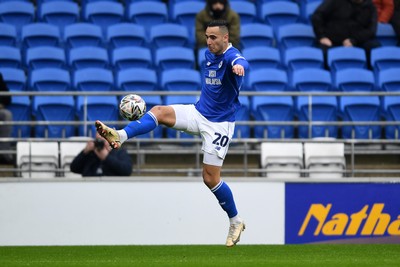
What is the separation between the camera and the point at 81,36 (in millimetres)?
17625

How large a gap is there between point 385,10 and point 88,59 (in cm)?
548

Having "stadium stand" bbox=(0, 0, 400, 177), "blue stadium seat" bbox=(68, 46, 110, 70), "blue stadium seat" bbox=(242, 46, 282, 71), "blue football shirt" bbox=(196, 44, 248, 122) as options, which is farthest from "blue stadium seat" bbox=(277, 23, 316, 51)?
"blue football shirt" bbox=(196, 44, 248, 122)

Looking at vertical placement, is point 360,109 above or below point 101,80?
below

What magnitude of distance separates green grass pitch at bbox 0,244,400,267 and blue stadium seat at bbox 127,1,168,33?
597 centimetres

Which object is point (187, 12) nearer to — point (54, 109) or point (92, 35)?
point (92, 35)

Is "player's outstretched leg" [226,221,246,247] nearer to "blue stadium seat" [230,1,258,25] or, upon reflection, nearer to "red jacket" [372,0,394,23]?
"blue stadium seat" [230,1,258,25]

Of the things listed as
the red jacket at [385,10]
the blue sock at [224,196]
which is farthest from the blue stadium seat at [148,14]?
the blue sock at [224,196]

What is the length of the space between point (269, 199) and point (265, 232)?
17.6 inches

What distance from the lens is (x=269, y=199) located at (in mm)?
14320

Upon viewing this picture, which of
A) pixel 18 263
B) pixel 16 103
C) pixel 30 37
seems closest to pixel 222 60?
pixel 18 263

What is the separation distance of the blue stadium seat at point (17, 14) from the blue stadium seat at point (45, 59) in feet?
4.03

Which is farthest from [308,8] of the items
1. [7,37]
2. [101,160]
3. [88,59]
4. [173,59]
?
[101,160]

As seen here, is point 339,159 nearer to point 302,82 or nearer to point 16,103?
point 302,82

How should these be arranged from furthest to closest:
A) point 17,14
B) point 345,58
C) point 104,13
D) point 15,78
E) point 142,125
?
1. point 104,13
2. point 17,14
3. point 345,58
4. point 15,78
5. point 142,125
